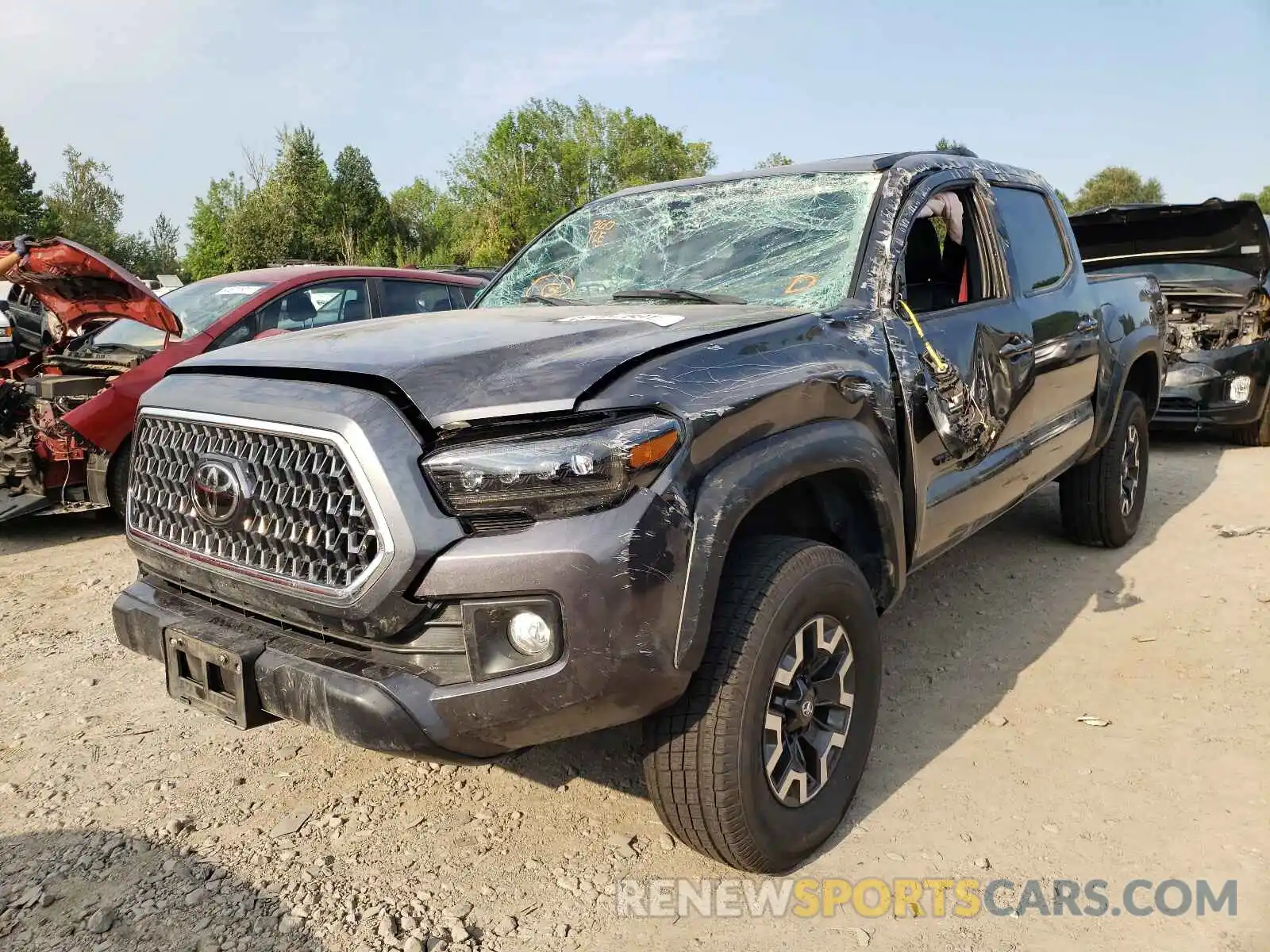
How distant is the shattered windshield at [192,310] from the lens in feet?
19.9

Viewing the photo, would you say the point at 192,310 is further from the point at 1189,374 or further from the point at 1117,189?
the point at 1117,189

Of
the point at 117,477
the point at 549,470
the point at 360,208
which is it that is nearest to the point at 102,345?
the point at 117,477

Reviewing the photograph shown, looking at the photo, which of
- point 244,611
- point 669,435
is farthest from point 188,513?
point 669,435

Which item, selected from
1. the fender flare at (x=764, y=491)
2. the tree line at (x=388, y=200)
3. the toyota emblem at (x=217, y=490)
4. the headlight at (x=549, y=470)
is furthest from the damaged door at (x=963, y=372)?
the tree line at (x=388, y=200)

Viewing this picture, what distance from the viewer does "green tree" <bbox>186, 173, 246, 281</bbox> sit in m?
47.8

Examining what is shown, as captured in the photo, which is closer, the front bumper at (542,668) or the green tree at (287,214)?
the front bumper at (542,668)

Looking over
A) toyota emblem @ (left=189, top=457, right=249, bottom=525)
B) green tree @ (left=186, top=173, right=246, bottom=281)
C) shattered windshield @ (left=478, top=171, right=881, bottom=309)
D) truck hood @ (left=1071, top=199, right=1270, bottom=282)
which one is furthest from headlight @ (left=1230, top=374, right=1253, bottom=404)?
green tree @ (left=186, top=173, right=246, bottom=281)

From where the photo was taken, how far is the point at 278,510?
2154 millimetres

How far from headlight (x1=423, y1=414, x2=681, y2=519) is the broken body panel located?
6813mm

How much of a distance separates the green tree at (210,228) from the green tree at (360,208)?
6170 mm

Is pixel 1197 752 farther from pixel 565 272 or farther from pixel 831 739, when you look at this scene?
pixel 565 272

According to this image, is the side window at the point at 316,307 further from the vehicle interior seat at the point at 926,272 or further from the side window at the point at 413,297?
the vehicle interior seat at the point at 926,272

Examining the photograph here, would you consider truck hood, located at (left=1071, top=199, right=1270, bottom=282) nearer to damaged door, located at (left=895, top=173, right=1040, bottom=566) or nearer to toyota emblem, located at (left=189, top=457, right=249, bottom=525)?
damaged door, located at (left=895, top=173, right=1040, bottom=566)

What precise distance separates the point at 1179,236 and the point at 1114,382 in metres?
4.06
